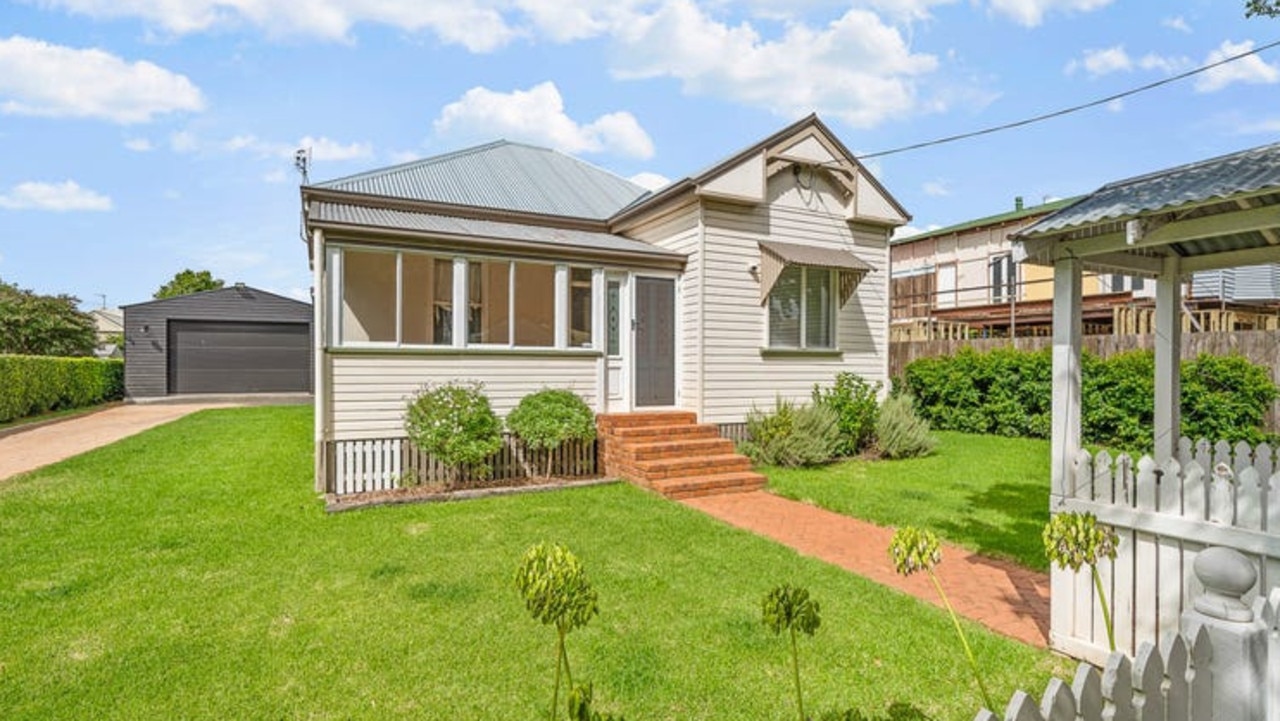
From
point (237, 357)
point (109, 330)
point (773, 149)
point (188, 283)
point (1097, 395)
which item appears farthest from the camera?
point (109, 330)

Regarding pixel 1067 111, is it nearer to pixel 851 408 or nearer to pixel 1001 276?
pixel 851 408

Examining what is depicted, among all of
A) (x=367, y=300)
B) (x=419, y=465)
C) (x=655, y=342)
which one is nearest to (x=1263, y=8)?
(x=655, y=342)

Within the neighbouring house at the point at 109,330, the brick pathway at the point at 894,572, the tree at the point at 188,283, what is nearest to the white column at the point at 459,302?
the brick pathway at the point at 894,572

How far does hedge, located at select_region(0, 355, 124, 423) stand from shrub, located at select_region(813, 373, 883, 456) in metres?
19.9

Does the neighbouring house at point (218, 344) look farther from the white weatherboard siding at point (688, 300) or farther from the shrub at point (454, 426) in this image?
the white weatherboard siding at point (688, 300)

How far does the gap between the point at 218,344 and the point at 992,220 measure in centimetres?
3003

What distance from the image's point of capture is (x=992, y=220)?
74.0 ft

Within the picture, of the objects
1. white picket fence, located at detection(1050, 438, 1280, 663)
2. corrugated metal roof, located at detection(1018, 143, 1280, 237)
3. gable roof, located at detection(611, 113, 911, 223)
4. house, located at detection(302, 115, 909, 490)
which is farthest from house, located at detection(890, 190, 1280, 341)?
white picket fence, located at detection(1050, 438, 1280, 663)

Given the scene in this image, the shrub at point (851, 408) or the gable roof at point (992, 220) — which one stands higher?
the gable roof at point (992, 220)

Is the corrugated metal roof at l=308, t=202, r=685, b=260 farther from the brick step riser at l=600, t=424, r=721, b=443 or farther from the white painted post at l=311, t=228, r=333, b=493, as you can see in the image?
the brick step riser at l=600, t=424, r=721, b=443

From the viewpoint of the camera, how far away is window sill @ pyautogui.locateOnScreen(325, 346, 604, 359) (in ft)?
27.4

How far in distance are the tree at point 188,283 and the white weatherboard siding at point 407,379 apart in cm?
4561

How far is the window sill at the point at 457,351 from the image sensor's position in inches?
328

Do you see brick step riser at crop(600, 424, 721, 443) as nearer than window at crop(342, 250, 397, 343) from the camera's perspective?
Yes
